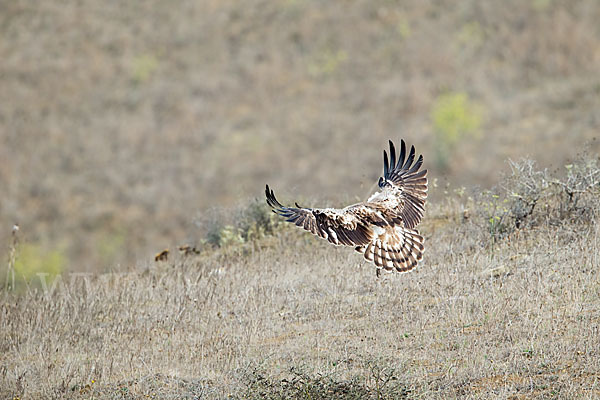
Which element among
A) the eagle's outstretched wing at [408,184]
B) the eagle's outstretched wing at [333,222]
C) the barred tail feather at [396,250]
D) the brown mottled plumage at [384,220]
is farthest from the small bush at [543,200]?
the eagle's outstretched wing at [333,222]

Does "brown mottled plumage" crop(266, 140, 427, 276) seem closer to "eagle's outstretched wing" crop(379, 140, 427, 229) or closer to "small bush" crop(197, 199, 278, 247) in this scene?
"eagle's outstretched wing" crop(379, 140, 427, 229)

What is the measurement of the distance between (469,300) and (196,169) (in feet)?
110

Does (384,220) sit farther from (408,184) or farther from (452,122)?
(452,122)

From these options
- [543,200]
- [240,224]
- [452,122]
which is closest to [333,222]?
[543,200]

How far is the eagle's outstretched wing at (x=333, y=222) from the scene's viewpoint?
8102 mm

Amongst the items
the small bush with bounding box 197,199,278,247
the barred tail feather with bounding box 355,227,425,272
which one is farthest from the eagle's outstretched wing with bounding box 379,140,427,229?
the small bush with bounding box 197,199,278,247

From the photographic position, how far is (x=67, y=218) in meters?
38.5

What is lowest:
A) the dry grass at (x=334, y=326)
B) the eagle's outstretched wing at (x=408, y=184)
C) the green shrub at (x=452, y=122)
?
the dry grass at (x=334, y=326)

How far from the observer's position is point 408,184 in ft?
33.7

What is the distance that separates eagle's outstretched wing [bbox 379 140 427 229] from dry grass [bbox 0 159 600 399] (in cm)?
101

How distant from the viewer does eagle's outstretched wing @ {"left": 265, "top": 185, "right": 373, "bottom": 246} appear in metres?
8.10

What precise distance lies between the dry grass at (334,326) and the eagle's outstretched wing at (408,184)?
1.01 meters

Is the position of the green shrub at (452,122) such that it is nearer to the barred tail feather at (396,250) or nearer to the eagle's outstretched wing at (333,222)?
the barred tail feather at (396,250)

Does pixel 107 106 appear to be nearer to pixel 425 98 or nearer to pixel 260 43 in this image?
pixel 260 43
